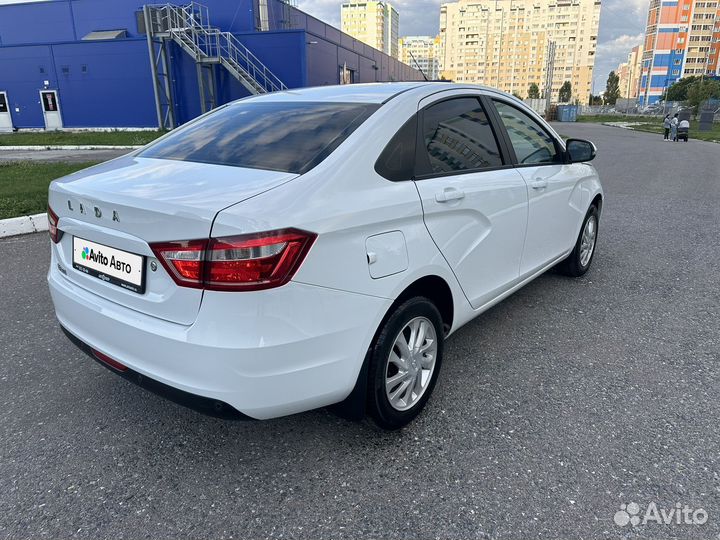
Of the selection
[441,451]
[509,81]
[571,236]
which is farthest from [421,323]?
[509,81]

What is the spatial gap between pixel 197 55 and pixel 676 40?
11609cm

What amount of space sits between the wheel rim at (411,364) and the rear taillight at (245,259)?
29.1 inches

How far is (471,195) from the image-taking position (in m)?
2.84

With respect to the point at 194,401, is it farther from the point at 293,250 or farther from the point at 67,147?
the point at 67,147

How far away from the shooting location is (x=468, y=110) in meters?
3.17

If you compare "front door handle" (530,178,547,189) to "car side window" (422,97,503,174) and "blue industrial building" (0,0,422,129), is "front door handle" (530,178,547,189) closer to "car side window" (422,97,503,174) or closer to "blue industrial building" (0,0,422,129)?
"car side window" (422,97,503,174)

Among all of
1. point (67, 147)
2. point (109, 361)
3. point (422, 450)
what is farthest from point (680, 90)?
point (109, 361)

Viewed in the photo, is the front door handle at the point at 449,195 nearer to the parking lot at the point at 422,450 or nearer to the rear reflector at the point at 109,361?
the parking lot at the point at 422,450

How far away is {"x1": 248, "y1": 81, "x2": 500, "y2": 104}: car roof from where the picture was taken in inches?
110

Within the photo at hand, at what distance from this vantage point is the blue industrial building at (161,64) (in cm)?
2534

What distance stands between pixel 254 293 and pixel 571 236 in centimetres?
334

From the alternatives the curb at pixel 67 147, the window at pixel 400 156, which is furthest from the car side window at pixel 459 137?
the curb at pixel 67 147

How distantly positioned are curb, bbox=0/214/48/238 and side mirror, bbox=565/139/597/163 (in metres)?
6.00

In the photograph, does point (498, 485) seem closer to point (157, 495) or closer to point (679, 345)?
point (157, 495)
